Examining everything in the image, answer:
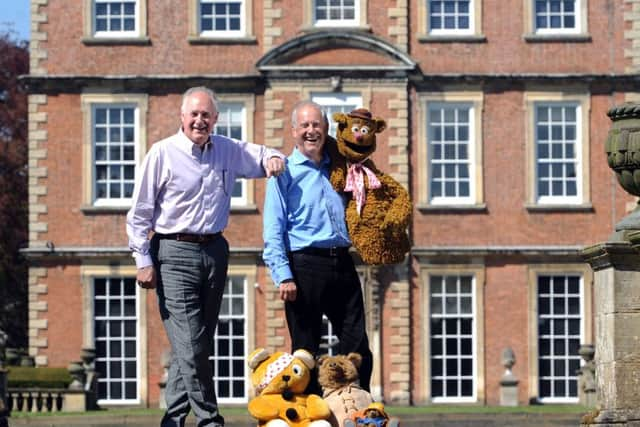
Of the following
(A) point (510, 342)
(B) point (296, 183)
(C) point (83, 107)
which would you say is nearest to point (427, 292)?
(A) point (510, 342)

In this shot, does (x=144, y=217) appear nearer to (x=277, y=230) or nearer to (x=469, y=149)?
(x=277, y=230)

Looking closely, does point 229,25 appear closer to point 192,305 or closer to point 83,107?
point 83,107

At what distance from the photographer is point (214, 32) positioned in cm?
3744

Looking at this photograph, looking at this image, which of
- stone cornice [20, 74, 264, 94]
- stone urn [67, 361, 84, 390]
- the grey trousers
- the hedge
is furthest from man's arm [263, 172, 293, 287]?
stone cornice [20, 74, 264, 94]

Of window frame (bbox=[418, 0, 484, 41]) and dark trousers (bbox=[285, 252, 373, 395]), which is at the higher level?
window frame (bbox=[418, 0, 484, 41])

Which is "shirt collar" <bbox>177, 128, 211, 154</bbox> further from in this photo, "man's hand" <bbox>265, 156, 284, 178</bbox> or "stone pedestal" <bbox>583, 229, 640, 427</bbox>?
"stone pedestal" <bbox>583, 229, 640, 427</bbox>

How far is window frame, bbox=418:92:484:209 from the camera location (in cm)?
3728

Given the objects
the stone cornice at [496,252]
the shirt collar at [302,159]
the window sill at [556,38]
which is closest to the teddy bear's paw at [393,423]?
the shirt collar at [302,159]

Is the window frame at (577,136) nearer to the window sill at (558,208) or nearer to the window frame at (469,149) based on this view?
the window sill at (558,208)

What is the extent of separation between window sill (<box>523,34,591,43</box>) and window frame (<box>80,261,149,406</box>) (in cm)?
821

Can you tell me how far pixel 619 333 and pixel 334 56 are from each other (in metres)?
20.6

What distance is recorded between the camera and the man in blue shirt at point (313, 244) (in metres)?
12.2

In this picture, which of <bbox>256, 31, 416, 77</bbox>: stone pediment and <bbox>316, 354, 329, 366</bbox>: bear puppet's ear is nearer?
<bbox>316, 354, 329, 366</bbox>: bear puppet's ear

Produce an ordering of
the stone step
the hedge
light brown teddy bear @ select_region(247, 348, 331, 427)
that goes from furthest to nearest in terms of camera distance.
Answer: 1. the hedge
2. the stone step
3. light brown teddy bear @ select_region(247, 348, 331, 427)
